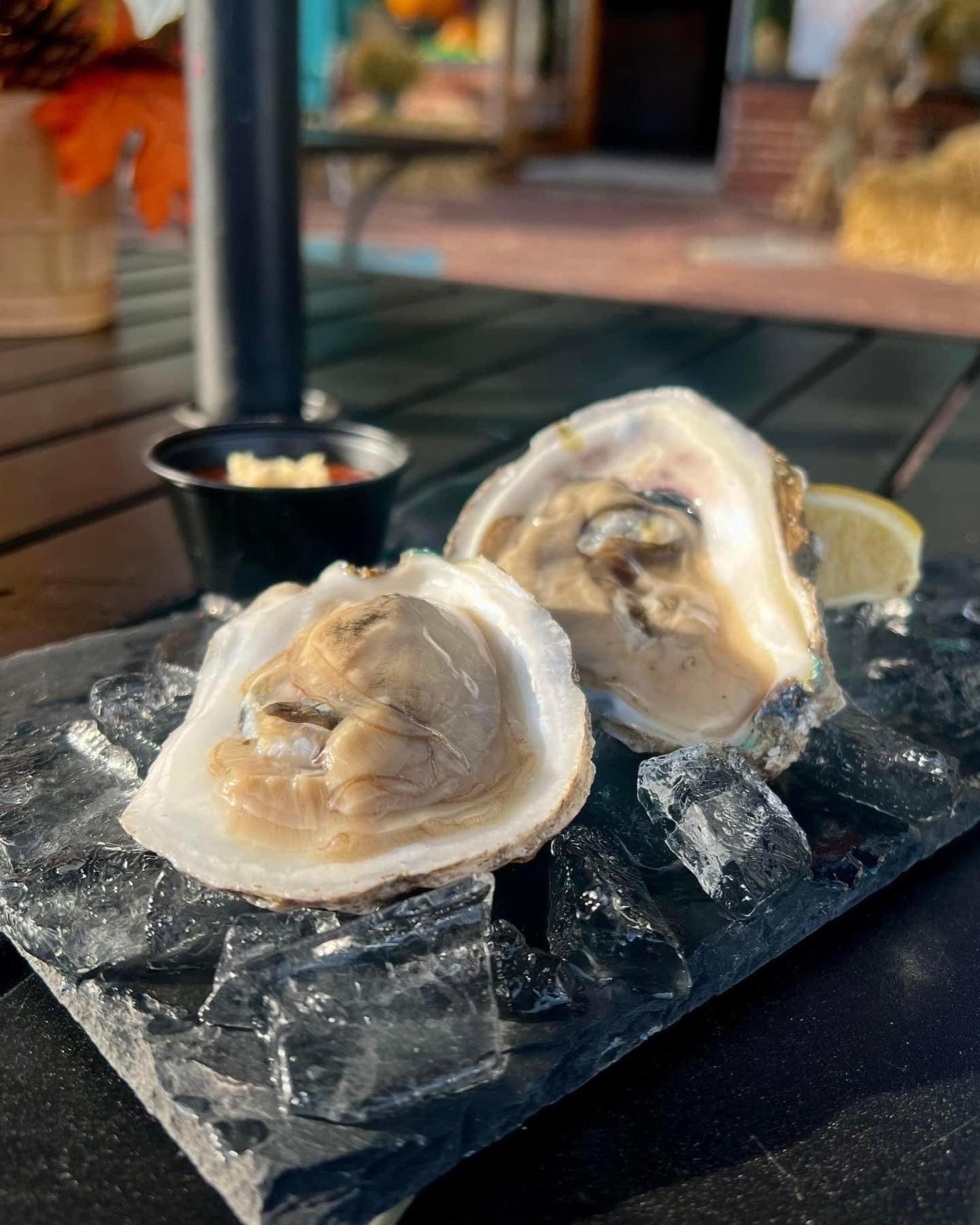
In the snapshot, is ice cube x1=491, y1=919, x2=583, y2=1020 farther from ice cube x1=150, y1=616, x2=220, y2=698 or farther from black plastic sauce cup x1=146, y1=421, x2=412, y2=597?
black plastic sauce cup x1=146, y1=421, x2=412, y2=597

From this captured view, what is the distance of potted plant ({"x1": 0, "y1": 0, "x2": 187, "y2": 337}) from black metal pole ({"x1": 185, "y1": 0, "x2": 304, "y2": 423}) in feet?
1.14

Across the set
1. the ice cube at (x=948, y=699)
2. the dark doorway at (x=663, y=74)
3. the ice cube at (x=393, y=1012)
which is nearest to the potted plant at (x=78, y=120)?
the ice cube at (x=948, y=699)

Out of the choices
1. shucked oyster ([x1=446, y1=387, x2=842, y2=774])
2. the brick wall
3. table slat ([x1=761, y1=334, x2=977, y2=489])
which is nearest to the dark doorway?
the brick wall

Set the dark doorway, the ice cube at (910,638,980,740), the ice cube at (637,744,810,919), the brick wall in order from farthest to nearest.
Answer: the dark doorway < the brick wall < the ice cube at (910,638,980,740) < the ice cube at (637,744,810,919)

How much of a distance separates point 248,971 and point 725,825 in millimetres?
255

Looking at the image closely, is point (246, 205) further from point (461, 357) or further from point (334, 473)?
point (461, 357)

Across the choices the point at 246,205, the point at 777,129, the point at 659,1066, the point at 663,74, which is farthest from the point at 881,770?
the point at 663,74

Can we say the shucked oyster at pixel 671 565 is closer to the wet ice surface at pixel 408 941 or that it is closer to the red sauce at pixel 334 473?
the wet ice surface at pixel 408 941

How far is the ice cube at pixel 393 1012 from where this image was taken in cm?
51

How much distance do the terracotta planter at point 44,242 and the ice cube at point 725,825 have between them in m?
1.37

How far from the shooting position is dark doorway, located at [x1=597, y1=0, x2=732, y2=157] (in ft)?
36.8

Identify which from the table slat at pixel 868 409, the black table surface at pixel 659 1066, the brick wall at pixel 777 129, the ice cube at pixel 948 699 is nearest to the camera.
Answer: the black table surface at pixel 659 1066

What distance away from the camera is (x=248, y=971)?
542mm

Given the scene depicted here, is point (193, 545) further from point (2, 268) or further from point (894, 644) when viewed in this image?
point (2, 268)
